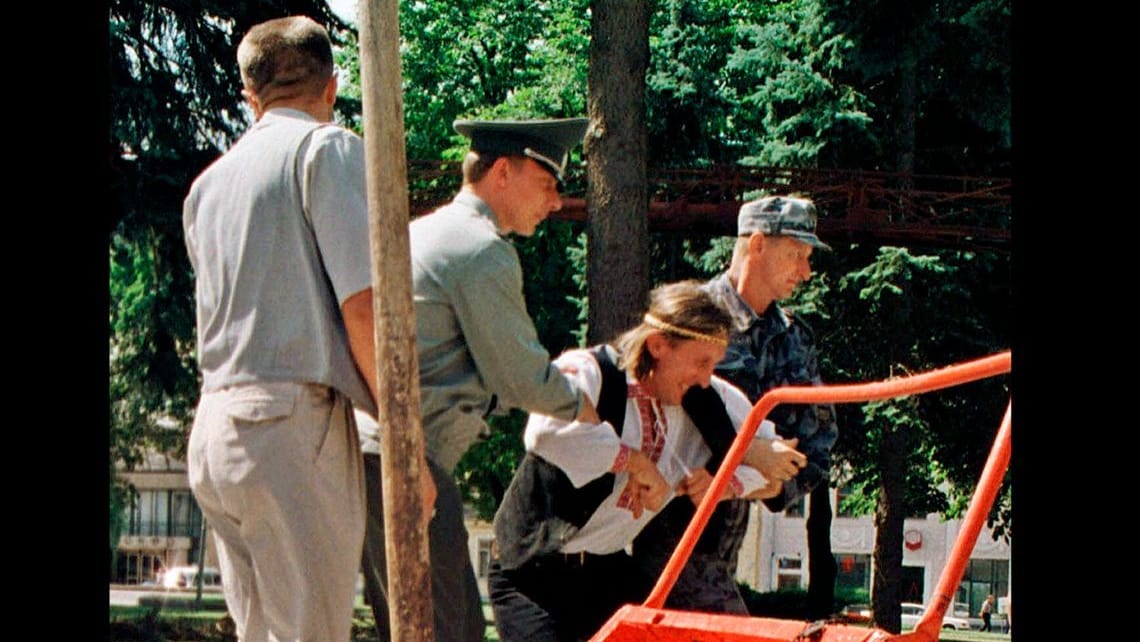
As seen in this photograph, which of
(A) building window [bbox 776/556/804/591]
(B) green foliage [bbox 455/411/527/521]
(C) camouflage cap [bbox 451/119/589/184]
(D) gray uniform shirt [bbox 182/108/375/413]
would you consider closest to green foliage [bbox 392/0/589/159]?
(B) green foliage [bbox 455/411/527/521]

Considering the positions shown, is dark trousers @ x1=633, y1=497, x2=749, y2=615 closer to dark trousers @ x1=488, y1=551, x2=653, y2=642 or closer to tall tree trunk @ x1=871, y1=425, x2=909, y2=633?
dark trousers @ x1=488, y1=551, x2=653, y2=642

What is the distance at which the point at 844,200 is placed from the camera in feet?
62.0

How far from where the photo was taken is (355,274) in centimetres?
326

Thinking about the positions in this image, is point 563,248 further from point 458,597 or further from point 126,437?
point 458,597

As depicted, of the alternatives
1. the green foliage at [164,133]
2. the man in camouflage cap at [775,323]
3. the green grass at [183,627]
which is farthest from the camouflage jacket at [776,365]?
the green grass at [183,627]

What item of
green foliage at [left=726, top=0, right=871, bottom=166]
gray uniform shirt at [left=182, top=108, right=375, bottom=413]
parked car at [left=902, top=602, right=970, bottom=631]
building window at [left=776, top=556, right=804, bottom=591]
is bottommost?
building window at [left=776, top=556, right=804, bottom=591]

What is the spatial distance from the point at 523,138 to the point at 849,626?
133 centimetres

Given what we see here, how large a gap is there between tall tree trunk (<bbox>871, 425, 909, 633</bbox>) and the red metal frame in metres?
17.1

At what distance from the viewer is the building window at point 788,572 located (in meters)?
31.2

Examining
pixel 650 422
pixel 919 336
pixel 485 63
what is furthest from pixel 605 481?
pixel 485 63

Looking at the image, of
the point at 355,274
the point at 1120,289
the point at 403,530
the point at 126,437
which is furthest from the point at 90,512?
the point at 126,437

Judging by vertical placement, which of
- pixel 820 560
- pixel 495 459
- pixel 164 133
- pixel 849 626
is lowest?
pixel 820 560

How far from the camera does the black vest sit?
4.43 metres

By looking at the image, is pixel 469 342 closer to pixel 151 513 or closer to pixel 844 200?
pixel 844 200
